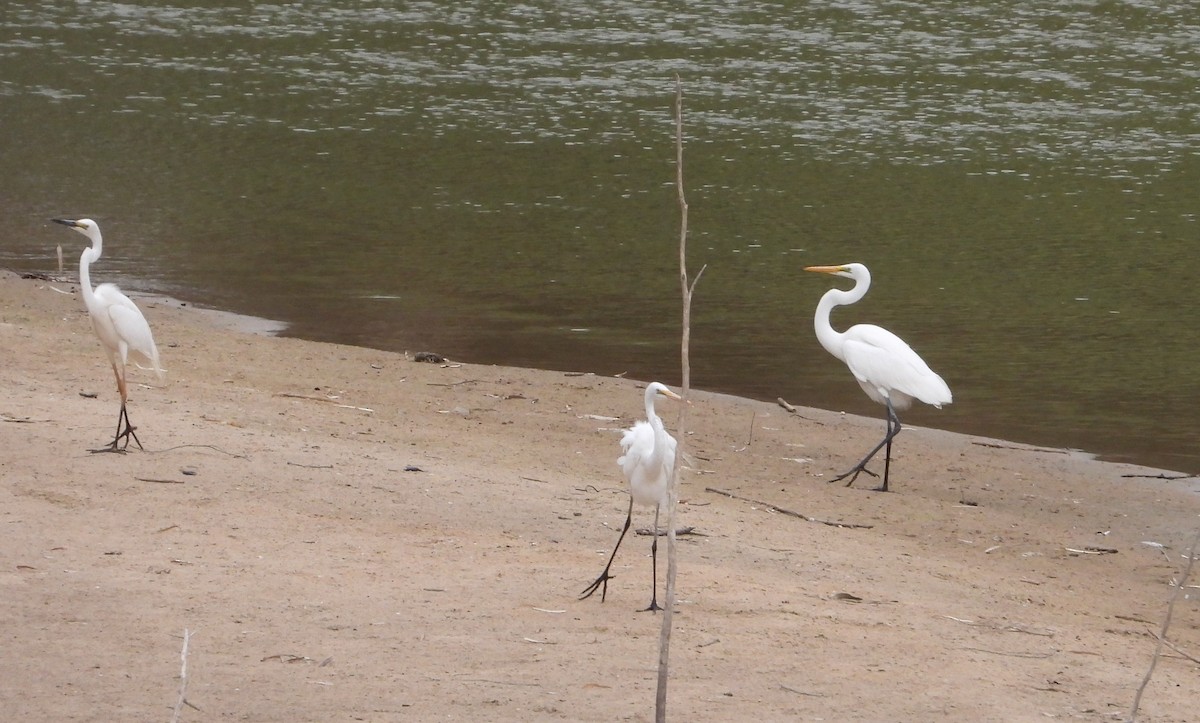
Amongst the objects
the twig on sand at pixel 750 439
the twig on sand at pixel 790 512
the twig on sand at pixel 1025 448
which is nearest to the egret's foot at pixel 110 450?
the twig on sand at pixel 790 512

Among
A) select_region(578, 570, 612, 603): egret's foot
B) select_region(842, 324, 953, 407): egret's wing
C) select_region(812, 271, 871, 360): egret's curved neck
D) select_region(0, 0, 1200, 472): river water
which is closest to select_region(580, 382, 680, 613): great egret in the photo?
select_region(578, 570, 612, 603): egret's foot

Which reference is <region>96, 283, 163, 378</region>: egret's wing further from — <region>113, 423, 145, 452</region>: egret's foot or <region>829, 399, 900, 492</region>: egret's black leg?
<region>829, 399, 900, 492</region>: egret's black leg

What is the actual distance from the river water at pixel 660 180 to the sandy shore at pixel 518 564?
1.63 meters

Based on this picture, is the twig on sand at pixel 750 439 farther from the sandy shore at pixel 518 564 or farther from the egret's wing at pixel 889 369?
the egret's wing at pixel 889 369

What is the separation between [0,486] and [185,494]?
0.76m

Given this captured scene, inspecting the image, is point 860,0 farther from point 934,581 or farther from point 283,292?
point 934,581

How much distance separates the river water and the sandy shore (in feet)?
5.34

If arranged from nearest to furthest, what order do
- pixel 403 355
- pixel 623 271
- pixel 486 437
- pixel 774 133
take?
pixel 486 437
pixel 403 355
pixel 623 271
pixel 774 133

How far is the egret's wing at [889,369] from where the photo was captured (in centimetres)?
855

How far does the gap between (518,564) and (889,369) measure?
3.44m

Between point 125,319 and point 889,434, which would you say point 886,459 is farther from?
point 125,319

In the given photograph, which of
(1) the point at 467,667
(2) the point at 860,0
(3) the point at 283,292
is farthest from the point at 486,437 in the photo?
(2) the point at 860,0

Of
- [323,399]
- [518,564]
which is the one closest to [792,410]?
[323,399]

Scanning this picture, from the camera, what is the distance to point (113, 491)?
6328 mm
